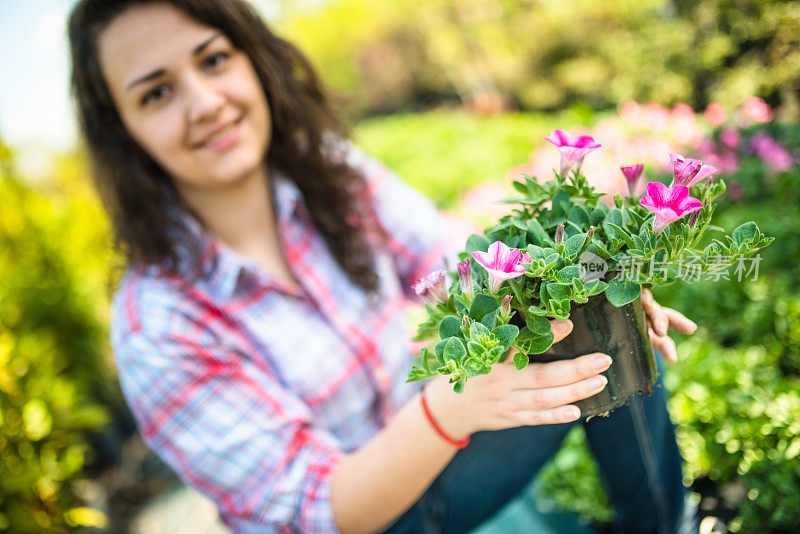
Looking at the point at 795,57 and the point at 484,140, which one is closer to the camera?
the point at 795,57

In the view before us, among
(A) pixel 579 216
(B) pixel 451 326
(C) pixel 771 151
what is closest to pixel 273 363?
(B) pixel 451 326

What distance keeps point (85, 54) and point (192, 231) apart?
0.53 metres

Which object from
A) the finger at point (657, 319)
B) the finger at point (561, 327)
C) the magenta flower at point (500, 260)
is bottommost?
the finger at point (657, 319)

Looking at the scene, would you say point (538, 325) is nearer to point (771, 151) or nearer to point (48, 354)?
point (771, 151)

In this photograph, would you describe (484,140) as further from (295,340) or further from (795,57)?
(295,340)

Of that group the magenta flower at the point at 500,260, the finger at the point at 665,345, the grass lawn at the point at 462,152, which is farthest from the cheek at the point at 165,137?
the grass lawn at the point at 462,152

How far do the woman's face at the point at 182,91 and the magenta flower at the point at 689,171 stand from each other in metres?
1.10

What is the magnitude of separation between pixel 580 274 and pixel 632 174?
220 millimetres

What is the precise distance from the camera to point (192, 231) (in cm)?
157

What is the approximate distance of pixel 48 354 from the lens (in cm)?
297

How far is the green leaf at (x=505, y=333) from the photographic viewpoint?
0.75m

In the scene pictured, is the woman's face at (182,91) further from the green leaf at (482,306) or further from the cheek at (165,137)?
the green leaf at (482,306)

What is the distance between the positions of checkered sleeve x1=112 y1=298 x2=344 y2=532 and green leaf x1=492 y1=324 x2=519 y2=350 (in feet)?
2.28

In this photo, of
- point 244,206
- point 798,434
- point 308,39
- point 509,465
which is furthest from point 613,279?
point 308,39
